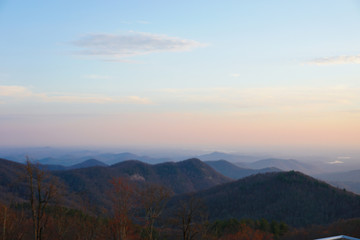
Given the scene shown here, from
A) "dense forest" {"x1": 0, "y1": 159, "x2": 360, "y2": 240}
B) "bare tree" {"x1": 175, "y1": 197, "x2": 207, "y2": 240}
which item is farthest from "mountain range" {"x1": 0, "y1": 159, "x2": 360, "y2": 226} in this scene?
"bare tree" {"x1": 175, "y1": 197, "x2": 207, "y2": 240}

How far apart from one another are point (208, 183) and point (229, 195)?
77808mm

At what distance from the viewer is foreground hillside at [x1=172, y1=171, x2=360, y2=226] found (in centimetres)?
6762

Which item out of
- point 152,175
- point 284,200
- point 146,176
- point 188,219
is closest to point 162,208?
point 188,219

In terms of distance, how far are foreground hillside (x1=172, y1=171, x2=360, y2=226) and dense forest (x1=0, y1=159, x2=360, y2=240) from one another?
19cm

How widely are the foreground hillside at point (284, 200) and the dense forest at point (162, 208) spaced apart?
188 millimetres

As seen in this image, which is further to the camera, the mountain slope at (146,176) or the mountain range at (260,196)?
the mountain slope at (146,176)

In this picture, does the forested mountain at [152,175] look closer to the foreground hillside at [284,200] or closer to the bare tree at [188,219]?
the foreground hillside at [284,200]

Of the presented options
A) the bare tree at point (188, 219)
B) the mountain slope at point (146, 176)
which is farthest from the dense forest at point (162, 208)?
the mountain slope at point (146, 176)

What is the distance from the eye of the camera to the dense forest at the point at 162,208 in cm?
2719

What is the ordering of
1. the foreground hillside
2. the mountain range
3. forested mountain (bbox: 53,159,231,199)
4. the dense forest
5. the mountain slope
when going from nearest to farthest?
the dense forest < the foreground hillside < the mountain range < the mountain slope < forested mountain (bbox: 53,159,231,199)

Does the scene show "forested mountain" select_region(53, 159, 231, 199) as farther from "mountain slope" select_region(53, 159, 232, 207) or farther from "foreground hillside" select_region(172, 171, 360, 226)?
"foreground hillside" select_region(172, 171, 360, 226)

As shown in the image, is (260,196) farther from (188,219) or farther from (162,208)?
(188,219)

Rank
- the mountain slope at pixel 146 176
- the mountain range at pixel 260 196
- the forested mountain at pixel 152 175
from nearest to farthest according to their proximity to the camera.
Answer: the mountain range at pixel 260 196
the mountain slope at pixel 146 176
the forested mountain at pixel 152 175

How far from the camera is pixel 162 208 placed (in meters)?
29.4
